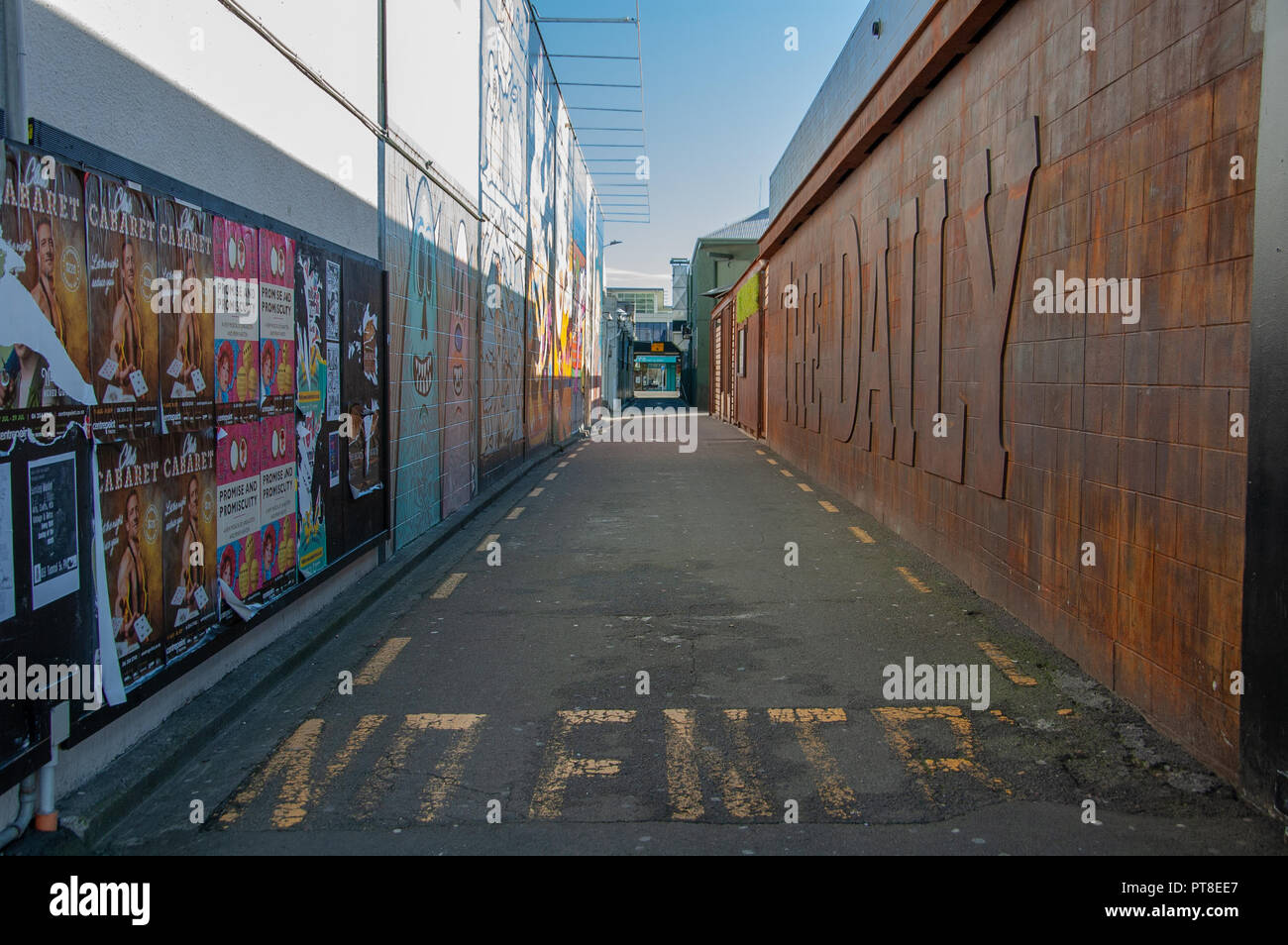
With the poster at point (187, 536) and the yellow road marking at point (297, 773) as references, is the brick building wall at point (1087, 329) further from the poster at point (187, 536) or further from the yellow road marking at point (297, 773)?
the poster at point (187, 536)

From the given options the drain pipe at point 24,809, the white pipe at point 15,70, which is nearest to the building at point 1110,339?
the drain pipe at point 24,809

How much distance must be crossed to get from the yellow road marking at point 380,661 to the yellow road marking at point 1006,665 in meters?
3.67

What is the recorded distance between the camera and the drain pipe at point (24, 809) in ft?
11.6

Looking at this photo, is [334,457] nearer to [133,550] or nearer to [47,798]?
[133,550]

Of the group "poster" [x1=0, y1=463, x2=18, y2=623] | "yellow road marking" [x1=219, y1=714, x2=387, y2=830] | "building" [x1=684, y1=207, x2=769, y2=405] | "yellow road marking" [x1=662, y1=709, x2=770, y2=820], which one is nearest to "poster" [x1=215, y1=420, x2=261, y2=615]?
"yellow road marking" [x1=219, y1=714, x2=387, y2=830]

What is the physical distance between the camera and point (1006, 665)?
19.8 ft

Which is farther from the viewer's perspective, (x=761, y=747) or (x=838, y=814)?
(x=761, y=747)

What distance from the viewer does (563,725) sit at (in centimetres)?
506

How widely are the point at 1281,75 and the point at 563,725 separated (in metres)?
4.18

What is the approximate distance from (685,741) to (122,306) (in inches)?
125

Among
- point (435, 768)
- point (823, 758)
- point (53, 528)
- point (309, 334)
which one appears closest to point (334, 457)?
point (309, 334)

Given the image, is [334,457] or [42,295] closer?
[42,295]
